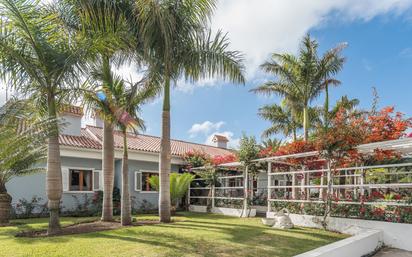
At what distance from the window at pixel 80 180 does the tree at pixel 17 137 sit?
514 centimetres

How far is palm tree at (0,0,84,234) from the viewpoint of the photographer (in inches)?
383

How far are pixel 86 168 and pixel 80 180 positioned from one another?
2.45ft

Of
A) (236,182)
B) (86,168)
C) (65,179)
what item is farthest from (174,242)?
(236,182)

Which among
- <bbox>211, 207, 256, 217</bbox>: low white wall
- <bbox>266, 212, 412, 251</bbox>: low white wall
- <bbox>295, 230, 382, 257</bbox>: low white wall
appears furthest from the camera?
<bbox>211, 207, 256, 217</bbox>: low white wall

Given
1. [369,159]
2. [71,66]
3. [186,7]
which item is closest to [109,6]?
[186,7]

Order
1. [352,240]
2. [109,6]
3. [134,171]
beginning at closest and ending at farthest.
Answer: [352,240] → [109,6] → [134,171]

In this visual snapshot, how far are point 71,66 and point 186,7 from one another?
17.4 feet

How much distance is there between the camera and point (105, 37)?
1052 centimetres

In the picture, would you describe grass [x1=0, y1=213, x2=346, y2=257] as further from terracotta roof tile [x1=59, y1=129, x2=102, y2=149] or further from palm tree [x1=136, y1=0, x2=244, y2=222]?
terracotta roof tile [x1=59, y1=129, x2=102, y2=149]

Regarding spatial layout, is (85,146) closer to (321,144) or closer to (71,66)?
(71,66)

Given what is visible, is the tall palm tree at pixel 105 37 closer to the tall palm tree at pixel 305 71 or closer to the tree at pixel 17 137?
the tree at pixel 17 137

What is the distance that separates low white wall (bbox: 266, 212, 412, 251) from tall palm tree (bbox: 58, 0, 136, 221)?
8.09 m

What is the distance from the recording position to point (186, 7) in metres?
13.3

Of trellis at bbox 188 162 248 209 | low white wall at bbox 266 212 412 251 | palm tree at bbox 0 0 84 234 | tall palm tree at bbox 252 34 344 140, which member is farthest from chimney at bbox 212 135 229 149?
palm tree at bbox 0 0 84 234
